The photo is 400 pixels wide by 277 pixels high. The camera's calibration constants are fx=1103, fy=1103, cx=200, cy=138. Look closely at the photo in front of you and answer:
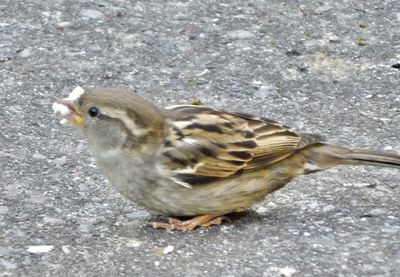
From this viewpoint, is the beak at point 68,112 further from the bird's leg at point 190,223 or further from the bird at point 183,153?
the bird's leg at point 190,223

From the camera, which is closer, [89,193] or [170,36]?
[89,193]

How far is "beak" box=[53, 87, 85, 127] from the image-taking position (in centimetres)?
563

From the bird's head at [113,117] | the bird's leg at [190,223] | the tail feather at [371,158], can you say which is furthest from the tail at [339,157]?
the bird's head at [113,117]

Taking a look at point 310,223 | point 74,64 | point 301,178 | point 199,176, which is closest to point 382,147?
point 301,178

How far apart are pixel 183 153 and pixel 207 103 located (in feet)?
5.94

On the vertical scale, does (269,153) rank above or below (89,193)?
above

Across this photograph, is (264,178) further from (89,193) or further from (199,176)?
(89,193)

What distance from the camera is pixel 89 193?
20.7 ft

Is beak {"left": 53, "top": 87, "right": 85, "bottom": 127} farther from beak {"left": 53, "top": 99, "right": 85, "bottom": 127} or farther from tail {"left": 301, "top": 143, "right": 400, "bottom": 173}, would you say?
tail {"left": 301, "top": 143, "right": 400, "bottom": 173}

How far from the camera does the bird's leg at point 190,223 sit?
5.80 m

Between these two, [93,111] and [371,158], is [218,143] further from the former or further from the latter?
[371,158]

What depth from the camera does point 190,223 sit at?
19.0 ft

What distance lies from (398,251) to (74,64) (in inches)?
127

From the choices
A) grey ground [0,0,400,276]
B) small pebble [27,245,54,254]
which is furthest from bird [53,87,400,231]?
small pebble [27,245,54,254]
